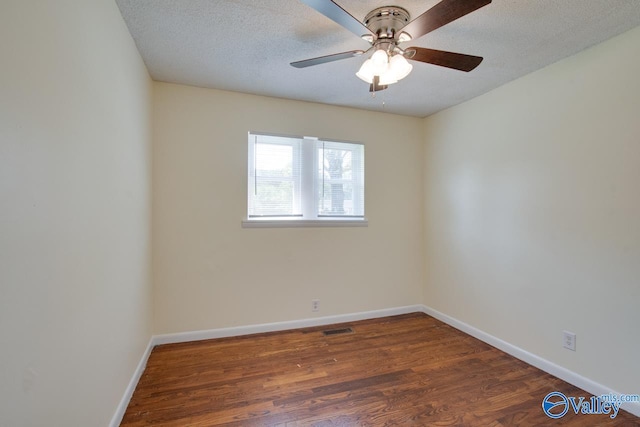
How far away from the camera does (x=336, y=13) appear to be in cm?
132

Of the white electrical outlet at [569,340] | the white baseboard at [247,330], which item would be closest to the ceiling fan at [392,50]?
the white electrical outlet at [569,340]

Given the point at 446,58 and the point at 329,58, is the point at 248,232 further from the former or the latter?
the point at 446,58

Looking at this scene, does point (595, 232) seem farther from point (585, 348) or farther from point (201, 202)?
point (201, 202)

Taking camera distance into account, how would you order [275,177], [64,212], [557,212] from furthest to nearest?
1. [275,177]
2. [557,212]
3. [64,212]

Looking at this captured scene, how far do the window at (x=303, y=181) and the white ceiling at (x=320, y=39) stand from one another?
1.98 feet

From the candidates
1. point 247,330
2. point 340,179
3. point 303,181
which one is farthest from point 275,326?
point 340,179

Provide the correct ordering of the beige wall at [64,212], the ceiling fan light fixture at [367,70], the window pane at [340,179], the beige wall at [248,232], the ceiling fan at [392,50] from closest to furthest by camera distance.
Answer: the beige wall at [64,212], the ceiling fan at [392,50], the ceiling fan light fixture at [367,70], the beige wall at [248,232], the window pane at [340,179]

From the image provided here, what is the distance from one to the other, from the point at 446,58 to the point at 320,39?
84 cm

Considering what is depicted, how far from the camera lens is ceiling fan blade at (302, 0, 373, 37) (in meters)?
1.23

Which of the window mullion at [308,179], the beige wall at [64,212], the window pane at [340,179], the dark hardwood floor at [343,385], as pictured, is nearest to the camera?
the beige wall at [64,212]

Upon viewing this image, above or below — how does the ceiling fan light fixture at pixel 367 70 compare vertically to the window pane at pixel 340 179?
above

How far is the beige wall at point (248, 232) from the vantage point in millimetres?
2684

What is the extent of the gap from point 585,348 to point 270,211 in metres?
2.80

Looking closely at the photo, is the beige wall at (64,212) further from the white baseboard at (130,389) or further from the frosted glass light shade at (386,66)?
the frosted glass light shade at (386,66)
